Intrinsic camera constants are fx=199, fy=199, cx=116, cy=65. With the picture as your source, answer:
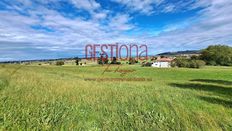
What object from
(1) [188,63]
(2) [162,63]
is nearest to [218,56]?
(1) [188,63]

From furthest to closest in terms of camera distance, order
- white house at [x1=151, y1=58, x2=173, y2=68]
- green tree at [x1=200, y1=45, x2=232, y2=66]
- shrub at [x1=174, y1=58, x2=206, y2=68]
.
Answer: green tree at [x1=200, y1=45, x2=232, y2=66]
white house at [x1=151, y1=58, x2=173, y2=68]
shrub at [x1=174, y1=58, x2=206, y2=68]

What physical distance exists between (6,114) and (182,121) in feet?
13.8

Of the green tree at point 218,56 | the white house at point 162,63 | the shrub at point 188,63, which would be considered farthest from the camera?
the green tree at point 218,56

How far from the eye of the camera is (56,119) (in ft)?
15.4

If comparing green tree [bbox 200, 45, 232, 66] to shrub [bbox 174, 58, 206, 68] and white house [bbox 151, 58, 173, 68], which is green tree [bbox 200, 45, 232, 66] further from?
white house [bbox 151, 58, 173, 68]

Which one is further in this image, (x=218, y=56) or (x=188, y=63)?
(x=218, y=56)

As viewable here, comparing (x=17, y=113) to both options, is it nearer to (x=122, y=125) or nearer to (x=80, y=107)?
(x=80, y=107)

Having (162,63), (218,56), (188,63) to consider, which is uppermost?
(218,56)

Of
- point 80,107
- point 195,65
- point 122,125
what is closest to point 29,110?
point 80,107

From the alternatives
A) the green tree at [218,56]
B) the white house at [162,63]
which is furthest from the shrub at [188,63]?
the green tree at [218,56]

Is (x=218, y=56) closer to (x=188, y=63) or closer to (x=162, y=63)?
(x=188, y=63)

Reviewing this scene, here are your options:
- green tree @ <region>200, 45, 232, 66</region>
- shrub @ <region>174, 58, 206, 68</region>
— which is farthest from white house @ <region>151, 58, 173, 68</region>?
green tree @ <region>200, 45, 232, 66</region>

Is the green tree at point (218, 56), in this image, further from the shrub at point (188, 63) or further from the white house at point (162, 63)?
the white house at point (162, 63)

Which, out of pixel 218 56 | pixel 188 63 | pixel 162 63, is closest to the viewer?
pixel 188 63
